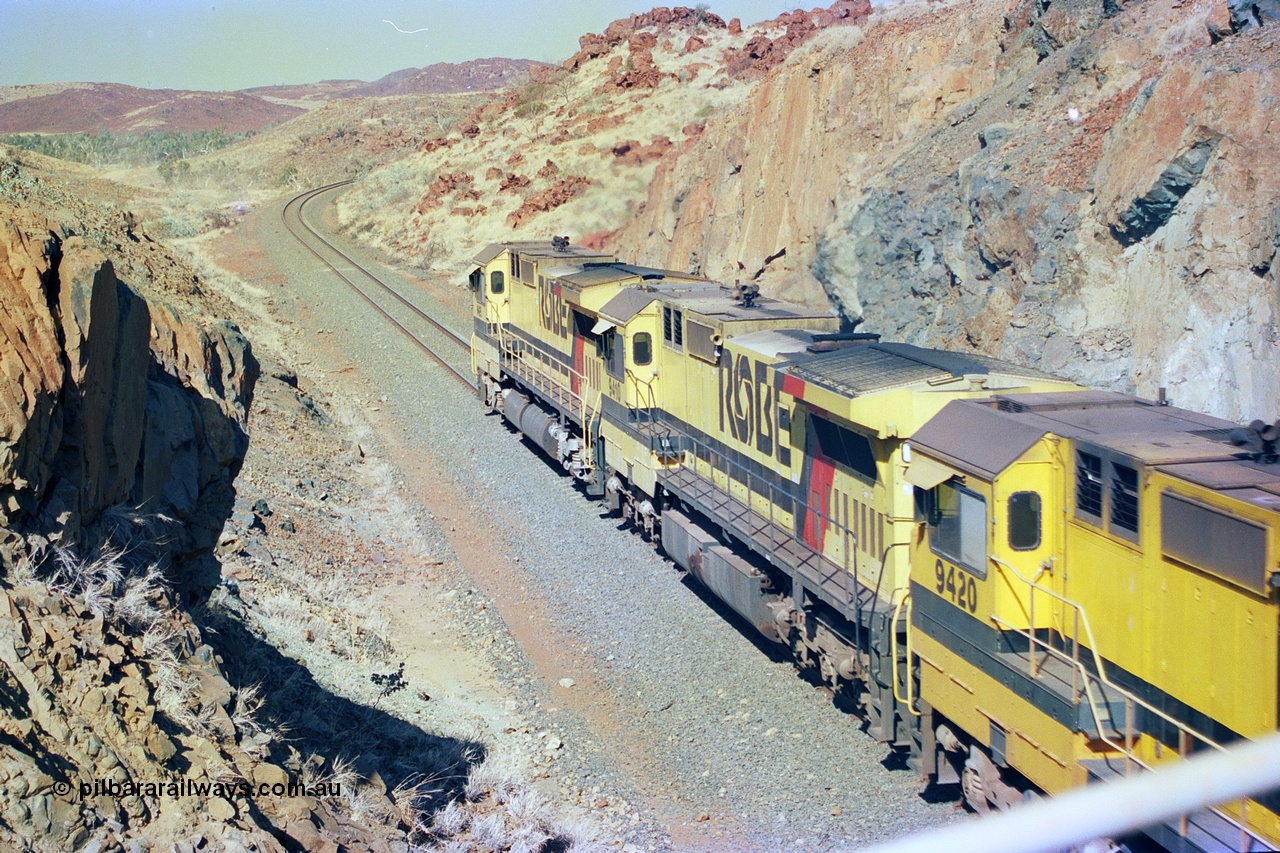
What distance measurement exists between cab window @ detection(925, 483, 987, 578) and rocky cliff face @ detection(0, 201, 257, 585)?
5512mm

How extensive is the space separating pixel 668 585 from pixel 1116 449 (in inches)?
297

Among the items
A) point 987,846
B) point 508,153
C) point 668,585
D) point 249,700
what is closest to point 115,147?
point 508,153

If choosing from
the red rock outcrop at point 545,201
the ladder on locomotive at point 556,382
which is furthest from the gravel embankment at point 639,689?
the red rock outcrop at point 545,201

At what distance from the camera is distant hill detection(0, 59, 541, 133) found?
8094 cm

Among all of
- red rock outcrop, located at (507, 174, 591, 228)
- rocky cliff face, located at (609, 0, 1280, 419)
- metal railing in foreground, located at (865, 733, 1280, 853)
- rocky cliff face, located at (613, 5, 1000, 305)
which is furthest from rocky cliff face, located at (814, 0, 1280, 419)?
red rock outcrop, located at (507, 174, 591, 228)

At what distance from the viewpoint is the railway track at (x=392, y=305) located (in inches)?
1032

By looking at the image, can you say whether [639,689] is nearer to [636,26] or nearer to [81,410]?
[81,410]

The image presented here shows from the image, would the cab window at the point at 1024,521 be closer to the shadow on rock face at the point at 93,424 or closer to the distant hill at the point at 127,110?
the shadow on rock face at the point at 93,424

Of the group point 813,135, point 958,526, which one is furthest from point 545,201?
point 958,526

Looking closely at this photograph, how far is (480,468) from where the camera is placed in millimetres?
18625

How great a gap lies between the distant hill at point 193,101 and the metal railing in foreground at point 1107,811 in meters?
72.1

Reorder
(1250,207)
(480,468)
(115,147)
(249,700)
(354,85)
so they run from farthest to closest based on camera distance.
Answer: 1. (354,85)
2. (115,147)
3. (480,468)
4. (1250,207)
5. (249,700)

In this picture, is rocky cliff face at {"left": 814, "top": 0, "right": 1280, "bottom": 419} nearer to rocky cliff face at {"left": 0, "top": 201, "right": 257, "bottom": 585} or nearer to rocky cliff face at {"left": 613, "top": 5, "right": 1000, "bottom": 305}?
rocky cliff face at {"left": 613, "top": 5, "right": 1000, "bottom": 305}

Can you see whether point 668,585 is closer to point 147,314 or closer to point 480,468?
point 480,468
